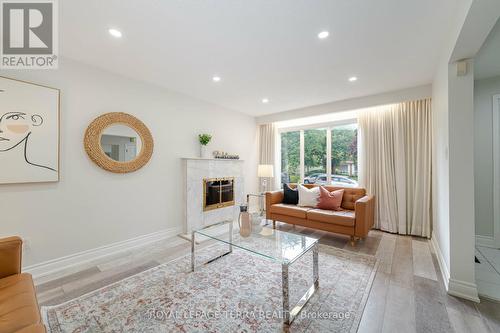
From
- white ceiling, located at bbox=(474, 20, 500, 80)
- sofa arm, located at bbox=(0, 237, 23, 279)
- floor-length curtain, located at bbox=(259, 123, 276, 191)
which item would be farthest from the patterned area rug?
floor-length curtain, located at bbox=(259, 123, 276, 191)

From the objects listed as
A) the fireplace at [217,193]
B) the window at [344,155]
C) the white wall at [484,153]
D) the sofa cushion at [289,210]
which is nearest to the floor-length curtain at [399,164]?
the window at [344,155]

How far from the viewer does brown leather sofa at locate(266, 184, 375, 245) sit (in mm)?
3025

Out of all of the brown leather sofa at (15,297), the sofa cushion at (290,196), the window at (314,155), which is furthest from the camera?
the window at (314,155)

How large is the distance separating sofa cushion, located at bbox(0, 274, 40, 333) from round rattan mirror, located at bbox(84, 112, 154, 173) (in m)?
1.63

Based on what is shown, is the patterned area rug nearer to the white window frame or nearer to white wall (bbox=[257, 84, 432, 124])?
the white window frame

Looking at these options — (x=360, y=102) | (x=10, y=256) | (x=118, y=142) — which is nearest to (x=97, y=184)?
(x=118, y=142)

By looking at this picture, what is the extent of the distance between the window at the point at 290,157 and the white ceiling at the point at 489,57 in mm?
3213

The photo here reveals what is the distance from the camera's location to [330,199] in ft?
12.1

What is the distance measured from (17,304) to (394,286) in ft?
9.94

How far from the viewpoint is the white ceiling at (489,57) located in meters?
2.06

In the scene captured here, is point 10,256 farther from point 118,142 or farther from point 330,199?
point 330,199

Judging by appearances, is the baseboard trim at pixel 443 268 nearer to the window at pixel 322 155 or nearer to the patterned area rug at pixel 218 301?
the patterned area rug at pixel 218 301

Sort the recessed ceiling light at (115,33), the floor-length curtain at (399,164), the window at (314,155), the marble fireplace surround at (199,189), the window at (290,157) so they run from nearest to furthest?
the recessed ceiling light at (115,33) → the floor-length curtain at (399,164) → the marble fireplace surround at (199,189) → the window at (314,155) → the window at (290,157)

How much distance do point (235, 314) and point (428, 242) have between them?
11.1ft
